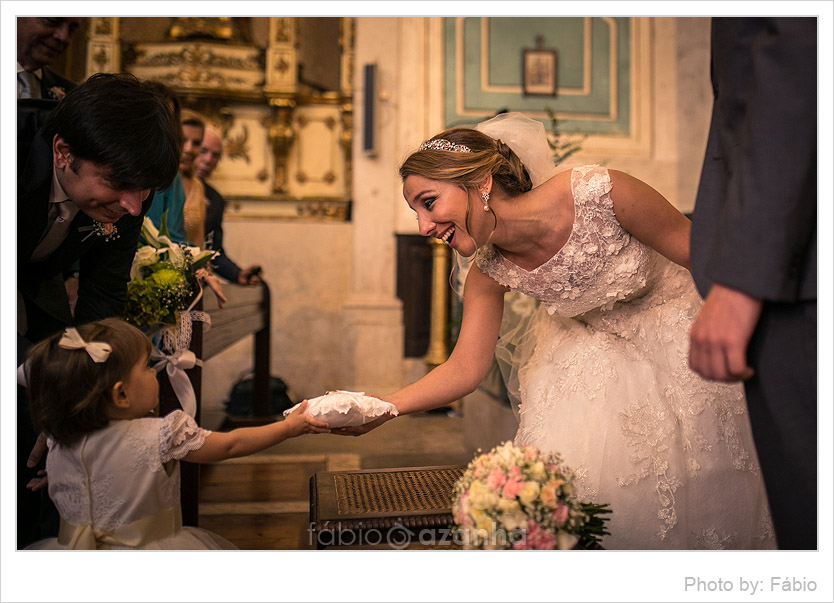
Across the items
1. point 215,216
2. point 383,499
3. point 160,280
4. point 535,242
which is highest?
point 215,216

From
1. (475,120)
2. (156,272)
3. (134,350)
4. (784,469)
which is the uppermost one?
(475,120)

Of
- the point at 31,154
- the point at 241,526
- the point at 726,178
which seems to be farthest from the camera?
the point at 241,526

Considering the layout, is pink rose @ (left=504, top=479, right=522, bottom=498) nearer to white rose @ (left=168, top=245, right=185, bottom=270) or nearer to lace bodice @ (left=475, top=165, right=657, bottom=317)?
lace bodice @ (left=475, top=165, right=657, bottom=317)

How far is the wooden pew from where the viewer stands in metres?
2.10

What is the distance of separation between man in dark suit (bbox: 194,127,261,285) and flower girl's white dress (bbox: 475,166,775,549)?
2.21 meters

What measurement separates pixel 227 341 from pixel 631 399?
1766 mm

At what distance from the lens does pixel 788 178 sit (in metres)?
0.95

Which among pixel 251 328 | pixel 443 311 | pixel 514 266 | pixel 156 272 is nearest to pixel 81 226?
pixel 156 272

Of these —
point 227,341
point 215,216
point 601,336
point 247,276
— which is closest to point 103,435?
point 601,336

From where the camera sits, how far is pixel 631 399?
1.75 metres

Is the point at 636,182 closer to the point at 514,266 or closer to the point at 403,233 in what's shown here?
the point at 514,266

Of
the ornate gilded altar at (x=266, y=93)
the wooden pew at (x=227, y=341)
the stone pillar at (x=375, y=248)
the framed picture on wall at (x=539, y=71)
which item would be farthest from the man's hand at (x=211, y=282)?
the framed picture on wall at (x=539, y=71)

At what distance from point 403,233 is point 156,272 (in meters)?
3.56

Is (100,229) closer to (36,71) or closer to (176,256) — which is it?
(176,256)
